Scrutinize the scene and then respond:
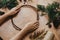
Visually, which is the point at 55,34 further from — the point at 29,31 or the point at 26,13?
the point at 26,13

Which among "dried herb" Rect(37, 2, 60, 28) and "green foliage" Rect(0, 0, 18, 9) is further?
"green foliage" Rect(0, 0, 18, 9)

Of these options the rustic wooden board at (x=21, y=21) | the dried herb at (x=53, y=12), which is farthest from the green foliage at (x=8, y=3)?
the dried herb at (x=53, y=12)

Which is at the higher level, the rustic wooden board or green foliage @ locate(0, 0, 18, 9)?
green foliage @ locate(0, 0, 18, 9)

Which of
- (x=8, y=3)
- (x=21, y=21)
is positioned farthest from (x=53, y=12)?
(x=8, y=3)

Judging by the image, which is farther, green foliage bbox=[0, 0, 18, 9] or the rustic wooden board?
green foliage bbox=[0, 0, 18, 9]

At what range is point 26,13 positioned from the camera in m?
1.49

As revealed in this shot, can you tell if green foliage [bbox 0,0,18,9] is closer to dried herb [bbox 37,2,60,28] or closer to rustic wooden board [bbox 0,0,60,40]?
rustic wooden board [bbox 0,0,60,40]

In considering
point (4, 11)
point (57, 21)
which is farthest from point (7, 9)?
point (57, 21)

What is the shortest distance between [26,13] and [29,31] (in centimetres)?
19

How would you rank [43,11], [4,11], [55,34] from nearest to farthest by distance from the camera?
[55,34] → [43,11] → [4,11]

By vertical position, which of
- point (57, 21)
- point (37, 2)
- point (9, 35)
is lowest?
point (9, 35)

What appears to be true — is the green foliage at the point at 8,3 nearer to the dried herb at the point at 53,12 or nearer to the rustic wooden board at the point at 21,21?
the rustic wooden board at the point at 21,21

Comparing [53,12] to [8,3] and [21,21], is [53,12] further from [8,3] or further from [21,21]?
[8,3]

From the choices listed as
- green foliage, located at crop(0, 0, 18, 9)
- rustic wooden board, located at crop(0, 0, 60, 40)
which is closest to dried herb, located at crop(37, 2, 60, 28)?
rustic wooden board, located at crop(0, 0, 60, 40)
